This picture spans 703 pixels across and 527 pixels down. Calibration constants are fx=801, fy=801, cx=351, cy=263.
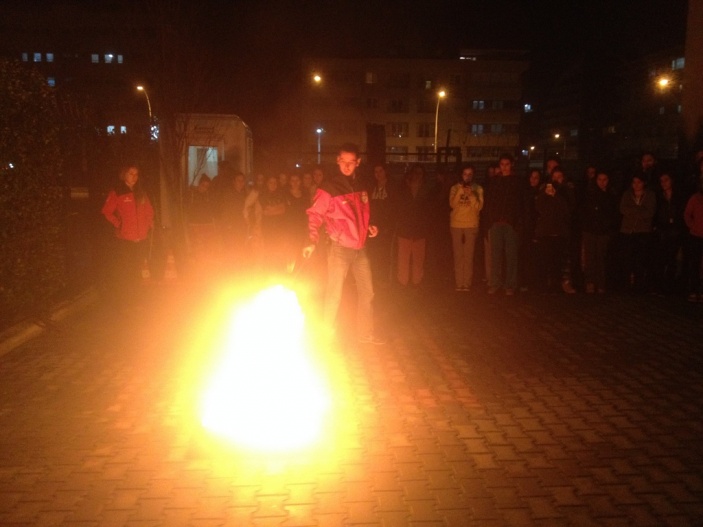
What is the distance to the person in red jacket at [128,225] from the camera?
39.4ft

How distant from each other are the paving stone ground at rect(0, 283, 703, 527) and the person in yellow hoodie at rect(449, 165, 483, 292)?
3023 millimetres

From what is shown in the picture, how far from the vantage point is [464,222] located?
12969 millimetres

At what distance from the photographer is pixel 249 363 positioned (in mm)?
8070

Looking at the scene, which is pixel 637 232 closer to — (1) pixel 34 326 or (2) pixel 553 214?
(2) pixel 553 214

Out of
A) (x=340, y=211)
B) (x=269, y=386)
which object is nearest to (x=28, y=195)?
(x=340, y=211)

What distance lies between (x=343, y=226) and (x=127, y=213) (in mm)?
4622

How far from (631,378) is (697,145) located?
9505 millimetres

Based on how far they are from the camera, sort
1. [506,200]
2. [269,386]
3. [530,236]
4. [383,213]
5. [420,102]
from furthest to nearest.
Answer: [420,102] < [383,213] < [530,236] < [506,200] < [269,386]

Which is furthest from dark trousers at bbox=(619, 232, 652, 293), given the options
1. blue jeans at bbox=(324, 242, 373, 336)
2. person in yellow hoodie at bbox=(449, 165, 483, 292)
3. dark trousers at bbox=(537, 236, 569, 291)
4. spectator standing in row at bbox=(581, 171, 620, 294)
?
blue jeans at bbox=(324, 242, 373, 336)

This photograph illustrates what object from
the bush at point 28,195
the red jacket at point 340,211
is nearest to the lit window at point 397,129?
the bush at point 28,195

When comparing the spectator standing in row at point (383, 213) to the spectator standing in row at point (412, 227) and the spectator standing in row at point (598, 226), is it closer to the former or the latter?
the spectator standing in row at point (412, 227)

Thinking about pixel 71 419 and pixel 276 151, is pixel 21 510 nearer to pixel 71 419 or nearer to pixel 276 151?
pixel 71 419

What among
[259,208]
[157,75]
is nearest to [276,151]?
[157,75]

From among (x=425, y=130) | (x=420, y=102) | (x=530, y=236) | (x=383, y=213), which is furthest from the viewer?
(x=425, y=130)
